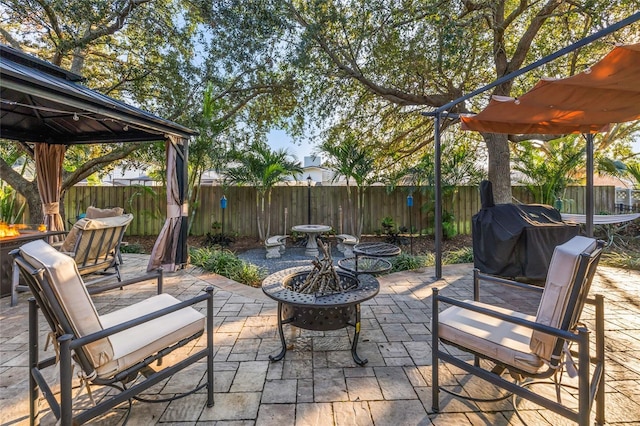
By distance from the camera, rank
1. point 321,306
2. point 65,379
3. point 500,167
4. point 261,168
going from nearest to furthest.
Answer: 1. point 65,379
2. point 321,306
3. point 500,167
4. point 261,168

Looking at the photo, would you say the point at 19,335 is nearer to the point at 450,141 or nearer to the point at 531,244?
the point at 531,244

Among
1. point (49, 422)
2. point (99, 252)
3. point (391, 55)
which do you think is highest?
point (391, 55)

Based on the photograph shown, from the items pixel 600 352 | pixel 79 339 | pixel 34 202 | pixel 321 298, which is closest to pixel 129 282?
pixel 79 339

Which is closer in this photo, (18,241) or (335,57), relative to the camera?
(18,241)

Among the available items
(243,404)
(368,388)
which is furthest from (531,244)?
(243,404)

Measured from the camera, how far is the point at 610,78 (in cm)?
242

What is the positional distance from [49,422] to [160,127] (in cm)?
385

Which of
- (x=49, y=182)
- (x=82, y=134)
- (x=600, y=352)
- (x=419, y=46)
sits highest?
(x=419, y=46)

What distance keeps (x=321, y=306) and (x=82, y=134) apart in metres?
6.19

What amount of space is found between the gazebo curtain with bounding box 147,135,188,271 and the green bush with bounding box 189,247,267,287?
1.30 ft

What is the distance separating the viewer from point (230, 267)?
5027mm

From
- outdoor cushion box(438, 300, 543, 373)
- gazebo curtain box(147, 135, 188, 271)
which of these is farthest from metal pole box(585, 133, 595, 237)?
gazebo curtain box(147, 135, 188, 271)

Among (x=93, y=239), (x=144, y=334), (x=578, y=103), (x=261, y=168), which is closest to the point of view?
(x=144, y=334)

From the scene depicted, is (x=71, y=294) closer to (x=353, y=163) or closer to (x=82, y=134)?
(x=82, y=134)
